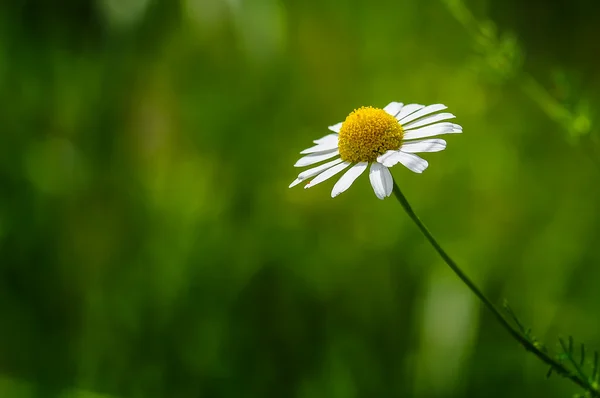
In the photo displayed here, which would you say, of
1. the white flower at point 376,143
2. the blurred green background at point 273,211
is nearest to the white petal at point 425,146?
the white flower at point 376,143

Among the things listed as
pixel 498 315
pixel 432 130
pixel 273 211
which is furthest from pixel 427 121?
pixel 273 211

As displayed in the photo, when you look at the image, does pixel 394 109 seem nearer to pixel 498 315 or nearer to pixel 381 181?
pixel 381 181

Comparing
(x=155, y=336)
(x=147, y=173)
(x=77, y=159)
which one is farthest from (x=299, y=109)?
(x=155, y=336)

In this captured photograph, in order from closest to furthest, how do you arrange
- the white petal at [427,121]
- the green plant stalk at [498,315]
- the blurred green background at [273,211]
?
the green plant stalk at [498,315]
the white petal at [427,121]
the blurred green background at [273,211]

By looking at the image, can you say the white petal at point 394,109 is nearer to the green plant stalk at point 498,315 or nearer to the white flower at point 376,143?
the white flower at point 376,143

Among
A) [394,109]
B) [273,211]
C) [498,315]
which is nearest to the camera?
[498,315]

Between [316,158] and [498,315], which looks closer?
[498,315]

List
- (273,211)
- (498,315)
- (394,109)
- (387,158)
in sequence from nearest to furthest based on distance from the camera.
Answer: (498,315)
(387,158)
(394,109)
(273,211)
